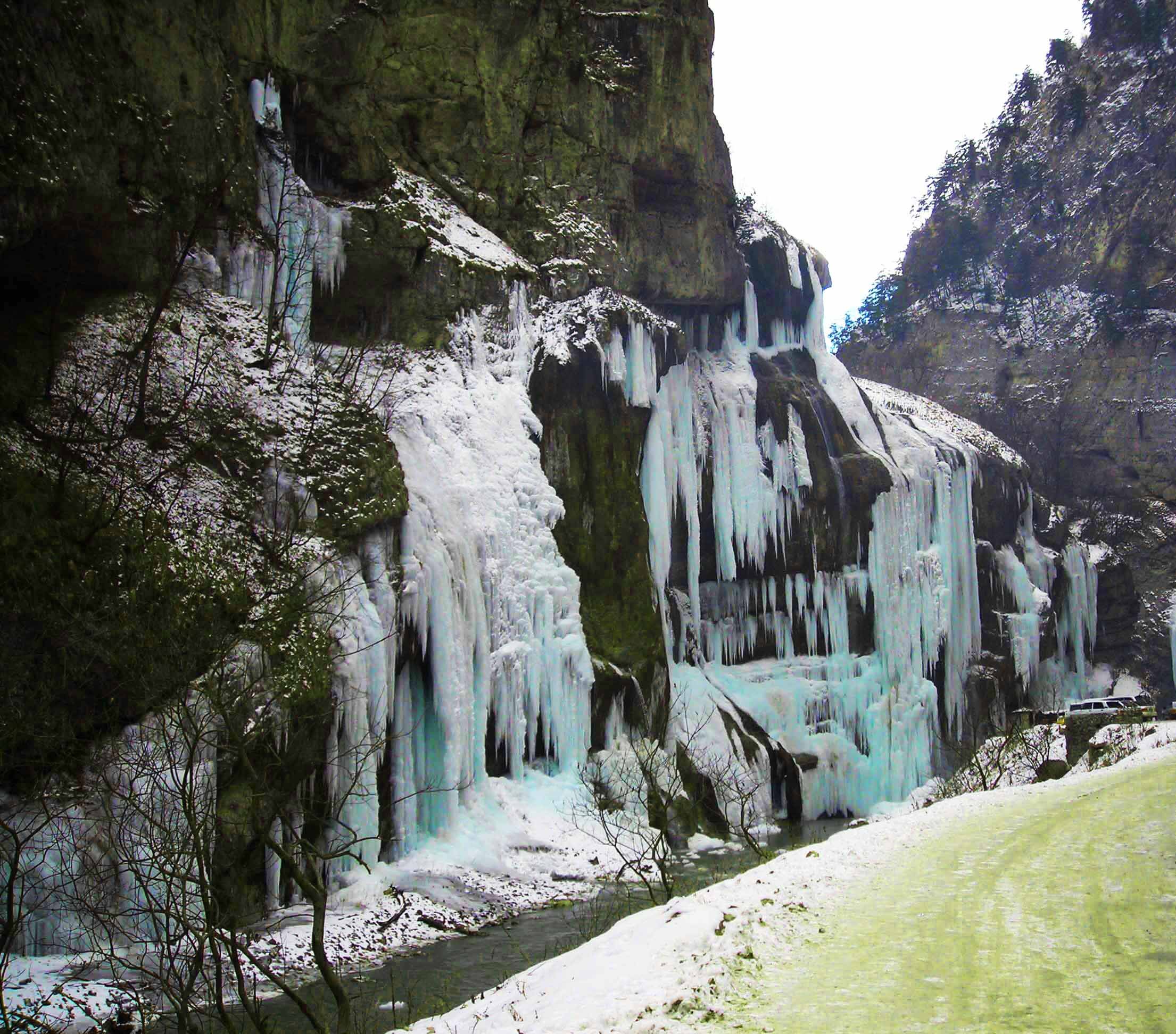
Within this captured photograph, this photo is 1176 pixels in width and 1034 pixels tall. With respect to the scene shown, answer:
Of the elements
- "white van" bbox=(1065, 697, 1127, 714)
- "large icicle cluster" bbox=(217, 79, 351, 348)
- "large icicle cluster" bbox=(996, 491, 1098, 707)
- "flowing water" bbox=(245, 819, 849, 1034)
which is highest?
"large icicle cluster" bbox=(217, 79, 351, 348)

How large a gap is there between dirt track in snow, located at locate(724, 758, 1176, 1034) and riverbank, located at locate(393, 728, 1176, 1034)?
0.14ft

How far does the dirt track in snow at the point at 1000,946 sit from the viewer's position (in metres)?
6.33

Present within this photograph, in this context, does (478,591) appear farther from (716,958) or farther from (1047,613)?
(1047,613)

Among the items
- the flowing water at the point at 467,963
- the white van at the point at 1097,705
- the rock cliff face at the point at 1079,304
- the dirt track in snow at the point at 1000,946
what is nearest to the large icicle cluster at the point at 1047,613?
the rock cliff face at the point at 1079,304

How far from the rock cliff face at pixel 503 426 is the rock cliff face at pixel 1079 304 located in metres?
6.71

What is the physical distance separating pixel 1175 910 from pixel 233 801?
1087 centimetres

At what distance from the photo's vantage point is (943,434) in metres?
38.3

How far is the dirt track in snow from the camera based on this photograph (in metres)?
6.33

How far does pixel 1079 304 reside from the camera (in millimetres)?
53000

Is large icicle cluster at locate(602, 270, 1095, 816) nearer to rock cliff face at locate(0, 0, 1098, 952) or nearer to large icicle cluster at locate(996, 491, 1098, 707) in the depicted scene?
rock cliff face at locate(0, 0, 1098, 952)

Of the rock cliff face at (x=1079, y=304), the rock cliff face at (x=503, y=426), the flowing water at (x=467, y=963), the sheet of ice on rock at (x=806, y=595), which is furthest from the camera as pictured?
the rock cliff face at (x=1079, y=304)

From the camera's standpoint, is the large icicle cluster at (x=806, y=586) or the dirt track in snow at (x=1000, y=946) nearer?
the dirt track in snow at (x=1000, y=946)

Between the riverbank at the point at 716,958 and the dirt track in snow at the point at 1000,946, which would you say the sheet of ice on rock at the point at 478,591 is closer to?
the riverbank at the point at 716,958

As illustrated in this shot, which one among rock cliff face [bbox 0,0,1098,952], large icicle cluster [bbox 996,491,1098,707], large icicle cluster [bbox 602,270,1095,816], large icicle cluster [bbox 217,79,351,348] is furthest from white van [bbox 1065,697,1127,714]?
large icicle cluster [bbox 217,79,351,348]
